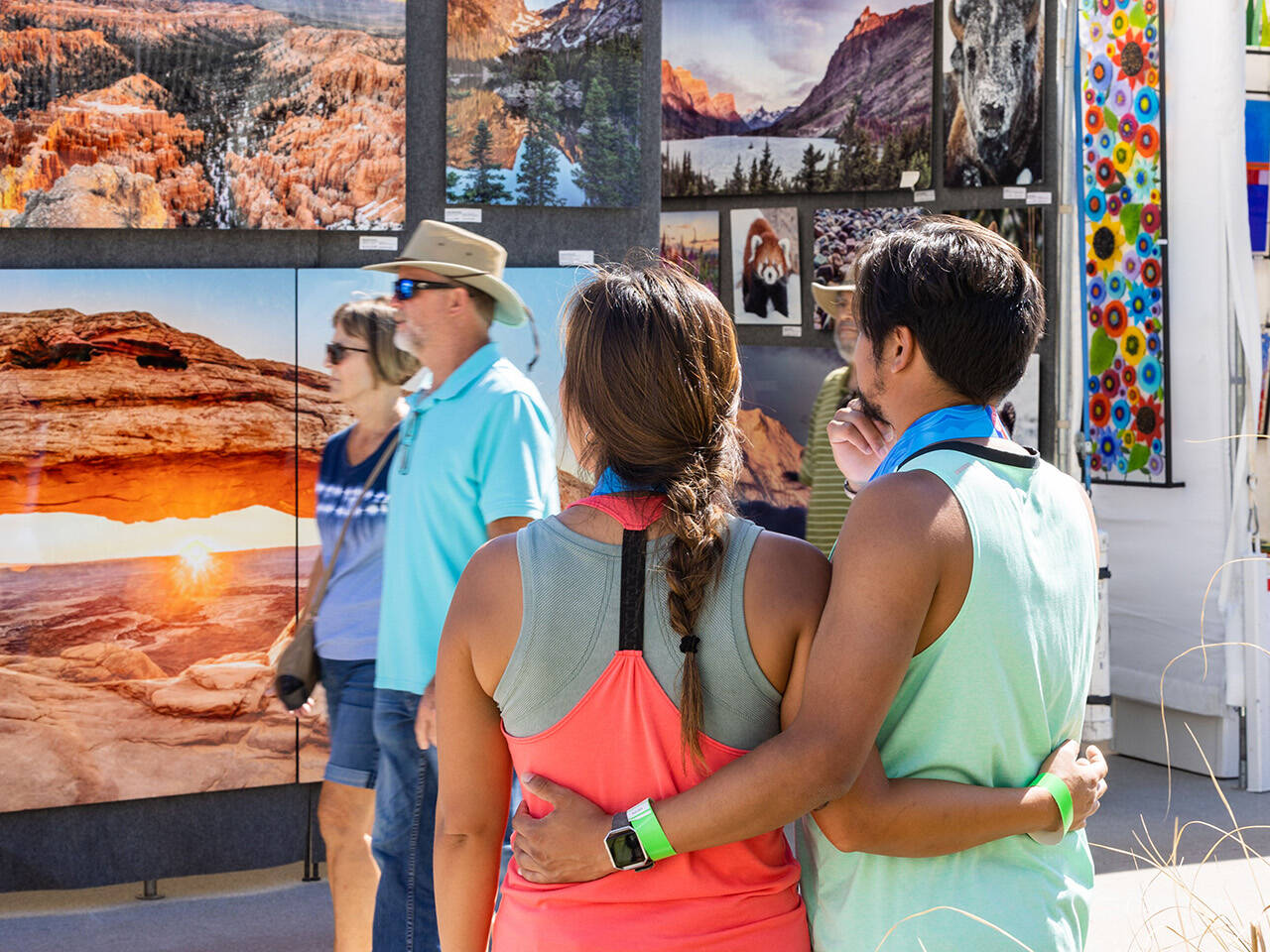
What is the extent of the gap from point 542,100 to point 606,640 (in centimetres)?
318

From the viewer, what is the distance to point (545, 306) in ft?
Answer: 14.4

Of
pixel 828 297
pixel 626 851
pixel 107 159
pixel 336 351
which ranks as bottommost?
pixel 626 851

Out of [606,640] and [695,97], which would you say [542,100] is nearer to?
[695,97]

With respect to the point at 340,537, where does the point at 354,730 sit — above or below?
below

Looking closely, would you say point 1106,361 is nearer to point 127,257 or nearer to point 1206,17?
point 1206,17

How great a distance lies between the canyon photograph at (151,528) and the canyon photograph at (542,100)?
0.75 m

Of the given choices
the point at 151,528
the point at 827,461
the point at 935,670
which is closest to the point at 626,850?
the point at 935,670

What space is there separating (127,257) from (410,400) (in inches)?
55.0

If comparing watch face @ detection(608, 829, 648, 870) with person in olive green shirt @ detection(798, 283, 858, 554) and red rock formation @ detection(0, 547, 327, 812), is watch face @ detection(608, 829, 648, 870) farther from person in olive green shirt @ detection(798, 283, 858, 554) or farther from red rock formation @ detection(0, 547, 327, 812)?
person in olive green shirt @ detection(798, 283, 858, 554)

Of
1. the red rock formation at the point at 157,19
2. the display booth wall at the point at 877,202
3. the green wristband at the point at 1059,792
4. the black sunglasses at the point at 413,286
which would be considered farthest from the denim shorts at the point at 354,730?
the display booth wall at the point at 877,202

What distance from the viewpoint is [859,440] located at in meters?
1.76

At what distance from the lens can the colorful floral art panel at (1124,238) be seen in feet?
19.7

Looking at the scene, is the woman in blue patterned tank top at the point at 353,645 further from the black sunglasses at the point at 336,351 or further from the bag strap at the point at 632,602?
the bag strap at the point at 632,602

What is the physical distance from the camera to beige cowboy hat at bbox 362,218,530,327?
3119mm
